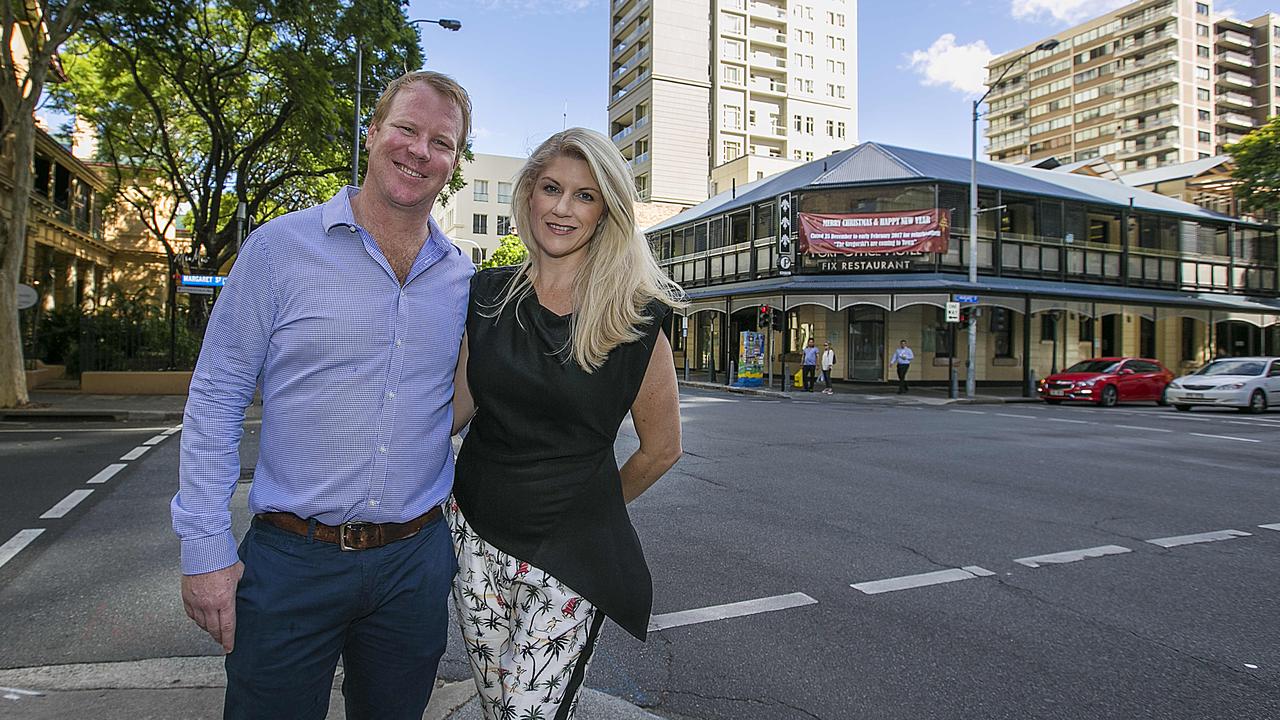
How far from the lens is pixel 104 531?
5617mm

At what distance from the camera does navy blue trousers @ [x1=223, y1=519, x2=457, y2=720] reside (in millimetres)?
1631

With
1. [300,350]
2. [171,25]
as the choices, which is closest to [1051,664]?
[300,350]

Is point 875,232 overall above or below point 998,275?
above

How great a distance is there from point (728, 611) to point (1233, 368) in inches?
896

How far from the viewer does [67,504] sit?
648 cm

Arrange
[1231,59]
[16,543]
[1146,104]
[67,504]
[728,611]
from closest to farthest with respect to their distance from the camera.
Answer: [728,611] < [16,543] < [67,504] < [1146,104] < [1231,59]

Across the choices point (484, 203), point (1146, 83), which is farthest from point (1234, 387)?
point (1146, 83)

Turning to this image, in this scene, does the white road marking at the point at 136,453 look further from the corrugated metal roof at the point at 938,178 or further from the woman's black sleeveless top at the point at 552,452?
the corrugated metal roof at the point at 938,178

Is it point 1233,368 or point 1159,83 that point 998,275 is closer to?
point 1233,368

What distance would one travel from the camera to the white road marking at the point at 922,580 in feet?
14.6

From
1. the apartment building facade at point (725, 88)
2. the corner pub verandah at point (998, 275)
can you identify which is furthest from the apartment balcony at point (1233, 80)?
the corner pub verandah at point (998, 275)

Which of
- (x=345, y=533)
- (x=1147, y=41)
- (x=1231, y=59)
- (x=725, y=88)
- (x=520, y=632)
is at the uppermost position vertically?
(x=1147, y=41)

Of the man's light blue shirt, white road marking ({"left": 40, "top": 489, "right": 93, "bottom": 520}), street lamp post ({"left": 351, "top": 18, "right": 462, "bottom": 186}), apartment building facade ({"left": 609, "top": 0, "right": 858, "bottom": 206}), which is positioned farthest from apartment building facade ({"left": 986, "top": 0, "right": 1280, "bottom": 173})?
the man's light blue shirt

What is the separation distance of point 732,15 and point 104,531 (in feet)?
230
